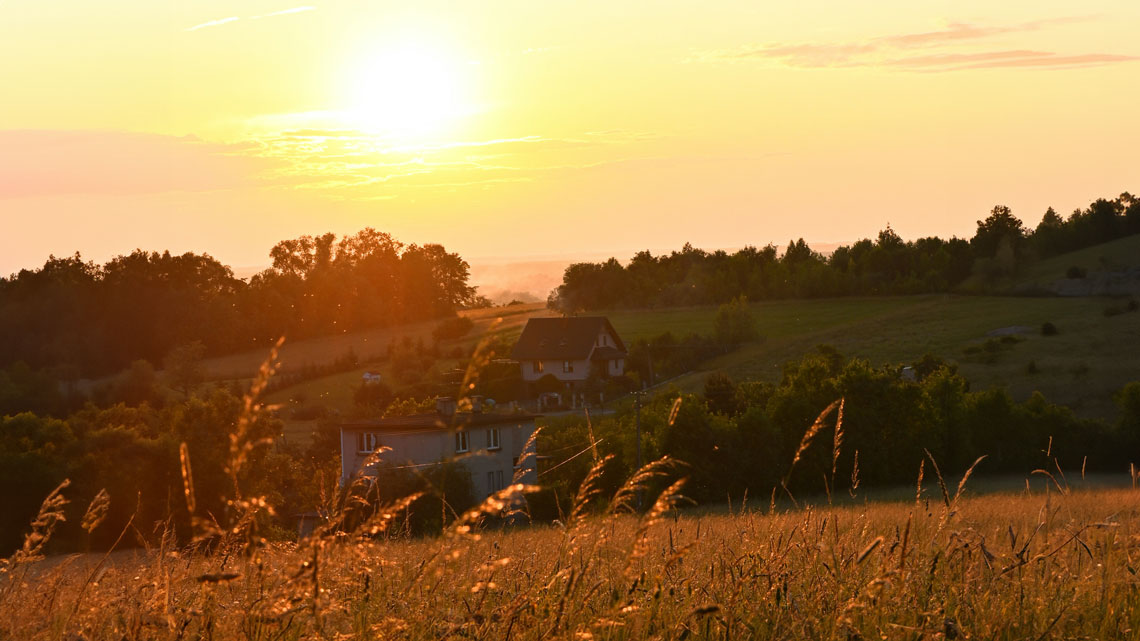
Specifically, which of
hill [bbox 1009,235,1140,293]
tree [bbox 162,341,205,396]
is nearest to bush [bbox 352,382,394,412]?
tree [bbox 162,341,205,396]

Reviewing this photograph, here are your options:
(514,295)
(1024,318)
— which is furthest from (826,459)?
(514,295)

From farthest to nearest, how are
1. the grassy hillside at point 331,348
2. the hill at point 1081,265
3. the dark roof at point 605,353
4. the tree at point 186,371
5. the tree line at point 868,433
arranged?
the hill at point 1081,265, the grassy hillside at point 331,348, the dark roof at point 605,353, the tree at point 186,371, the tree line at point 868,433

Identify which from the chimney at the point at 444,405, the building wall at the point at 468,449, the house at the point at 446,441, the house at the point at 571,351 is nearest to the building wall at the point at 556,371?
the house at the point at 571,351

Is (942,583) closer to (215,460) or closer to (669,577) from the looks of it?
(669,577)

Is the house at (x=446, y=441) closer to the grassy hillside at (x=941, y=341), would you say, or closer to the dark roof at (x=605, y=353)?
the grassy hillside at (x=941, y=341)

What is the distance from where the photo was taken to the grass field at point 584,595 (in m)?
2.95

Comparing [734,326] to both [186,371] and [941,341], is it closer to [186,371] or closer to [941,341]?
[941,341]

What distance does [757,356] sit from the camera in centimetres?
7194

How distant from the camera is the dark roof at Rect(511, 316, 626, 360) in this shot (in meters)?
78.9

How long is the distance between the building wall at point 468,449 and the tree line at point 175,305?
3876cm

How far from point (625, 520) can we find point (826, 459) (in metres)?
36.1

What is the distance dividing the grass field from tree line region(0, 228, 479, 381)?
7362 cm

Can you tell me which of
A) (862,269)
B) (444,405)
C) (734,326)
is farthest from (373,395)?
(862,269)

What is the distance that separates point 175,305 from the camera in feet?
280
